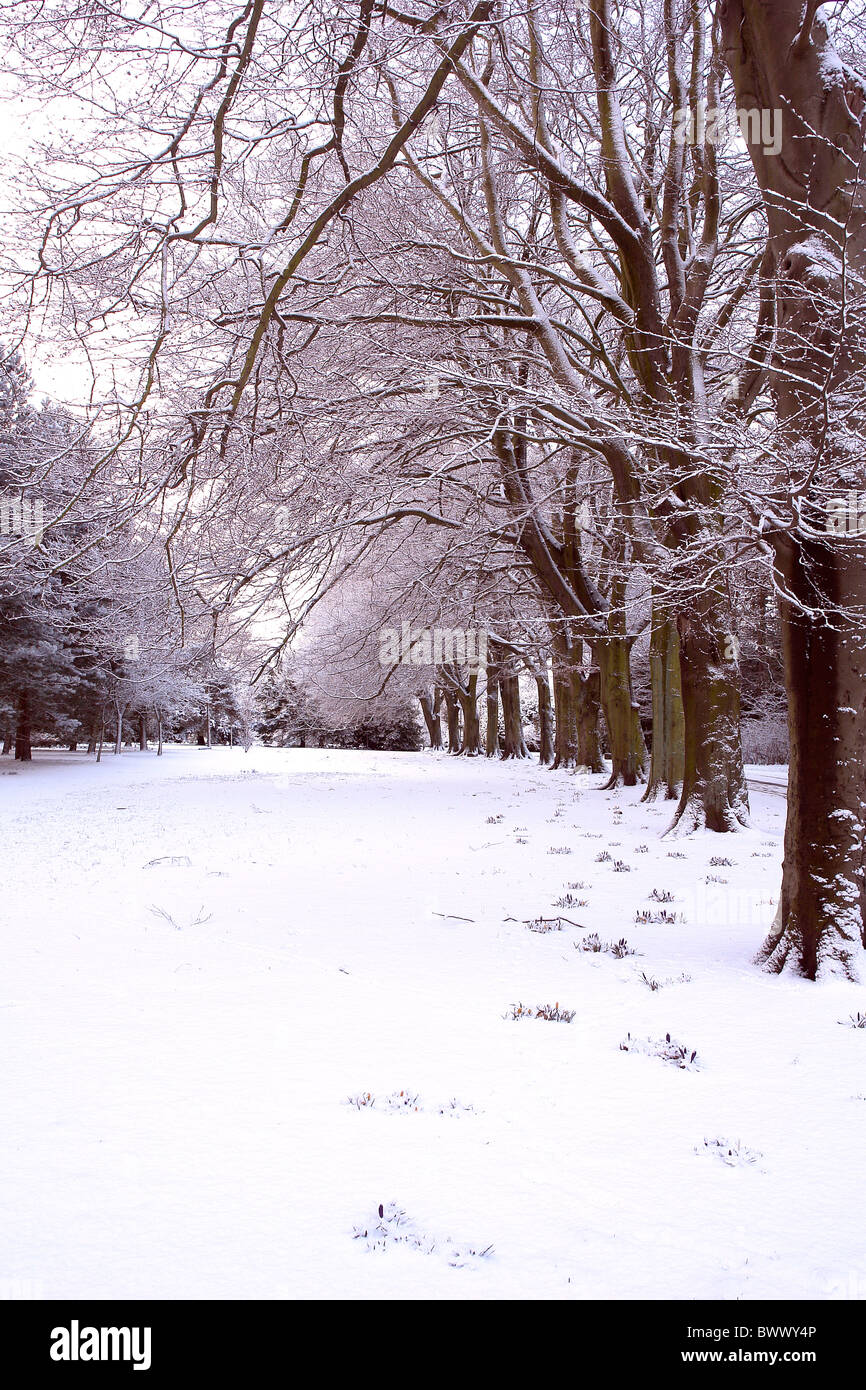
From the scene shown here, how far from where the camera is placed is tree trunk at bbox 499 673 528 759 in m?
35.2

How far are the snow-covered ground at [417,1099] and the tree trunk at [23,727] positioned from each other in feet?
77.6

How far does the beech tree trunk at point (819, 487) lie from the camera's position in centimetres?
506

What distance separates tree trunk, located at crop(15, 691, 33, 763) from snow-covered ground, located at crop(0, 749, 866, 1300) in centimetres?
2365

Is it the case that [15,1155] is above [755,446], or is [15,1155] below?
below

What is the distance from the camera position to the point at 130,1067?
3.69 metres

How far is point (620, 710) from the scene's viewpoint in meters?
19.0

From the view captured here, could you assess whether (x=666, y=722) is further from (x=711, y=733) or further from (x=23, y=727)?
(x=23, y=727)

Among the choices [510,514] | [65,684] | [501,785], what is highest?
[510,514]

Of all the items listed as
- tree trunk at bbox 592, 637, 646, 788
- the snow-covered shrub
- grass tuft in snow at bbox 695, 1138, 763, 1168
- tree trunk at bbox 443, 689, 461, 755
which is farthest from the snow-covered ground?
tree trunk at bbox 443, 689, 461, 755

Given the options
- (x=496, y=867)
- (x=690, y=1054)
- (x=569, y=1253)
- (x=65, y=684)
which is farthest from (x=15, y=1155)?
(x=65, y=684)

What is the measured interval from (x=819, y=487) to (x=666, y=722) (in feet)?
33.4

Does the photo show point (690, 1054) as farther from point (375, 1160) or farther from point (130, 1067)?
point (130, 1067)

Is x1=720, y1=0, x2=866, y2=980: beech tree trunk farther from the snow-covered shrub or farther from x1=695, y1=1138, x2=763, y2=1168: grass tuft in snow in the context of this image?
the snow-covered shrub

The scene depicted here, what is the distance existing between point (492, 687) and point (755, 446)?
1187 inches
